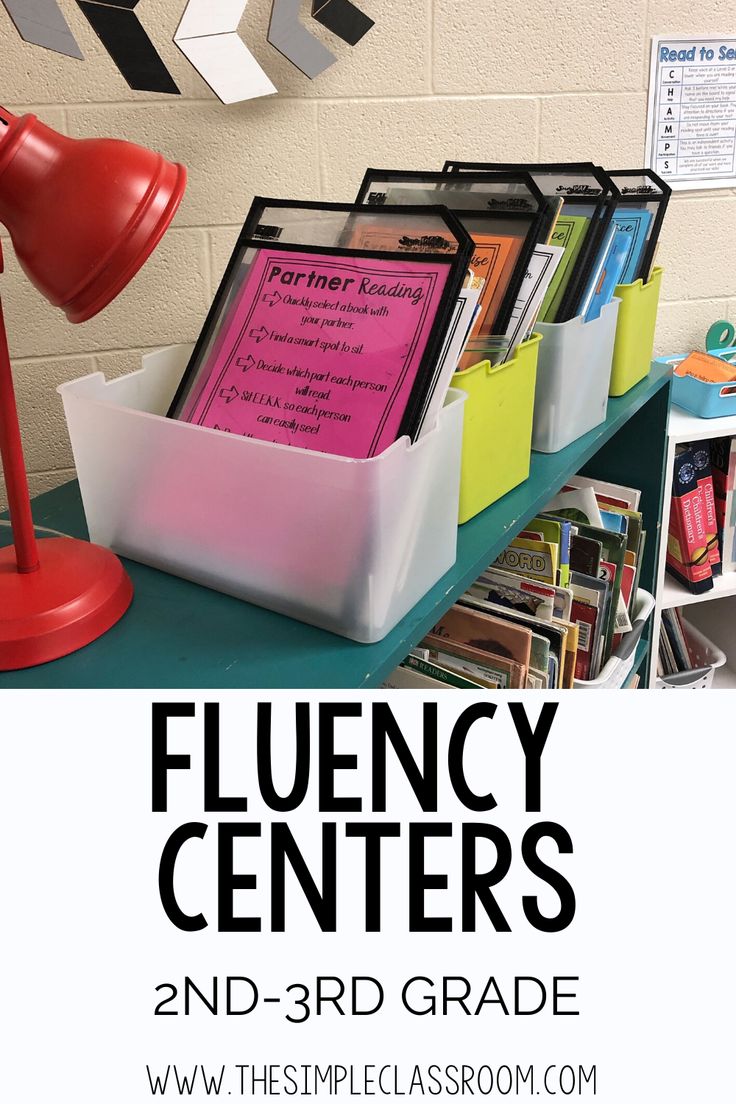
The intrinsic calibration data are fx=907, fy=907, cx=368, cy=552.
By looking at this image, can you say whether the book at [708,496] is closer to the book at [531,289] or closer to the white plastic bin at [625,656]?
the white plastic bin at [625,656]

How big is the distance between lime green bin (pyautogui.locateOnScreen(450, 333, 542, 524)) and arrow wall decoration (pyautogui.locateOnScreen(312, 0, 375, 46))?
2.26 feet

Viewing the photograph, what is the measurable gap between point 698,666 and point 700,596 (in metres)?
0.30

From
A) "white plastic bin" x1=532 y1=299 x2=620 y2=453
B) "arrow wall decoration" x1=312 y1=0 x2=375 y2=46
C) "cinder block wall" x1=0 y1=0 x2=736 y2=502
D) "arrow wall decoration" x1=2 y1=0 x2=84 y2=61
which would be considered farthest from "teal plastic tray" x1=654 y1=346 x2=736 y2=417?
"arrow wall decoration" x1=2 y1=0 x2=84 y2=61

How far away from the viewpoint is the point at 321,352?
2.83ft

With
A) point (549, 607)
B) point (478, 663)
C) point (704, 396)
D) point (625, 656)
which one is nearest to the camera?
point (478, 663)

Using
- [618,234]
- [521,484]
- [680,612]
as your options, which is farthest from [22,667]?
[680,612]

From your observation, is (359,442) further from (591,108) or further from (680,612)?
(680,612)

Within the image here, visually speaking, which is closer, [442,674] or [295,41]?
[442,674]

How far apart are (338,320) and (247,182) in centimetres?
71

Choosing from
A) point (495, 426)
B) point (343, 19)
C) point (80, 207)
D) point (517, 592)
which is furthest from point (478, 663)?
point (343, 19)

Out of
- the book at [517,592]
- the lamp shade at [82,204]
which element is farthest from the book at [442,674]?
the lamp shade at [82,204]

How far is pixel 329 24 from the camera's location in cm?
142

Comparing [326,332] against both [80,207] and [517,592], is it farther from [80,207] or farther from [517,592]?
[517,592]

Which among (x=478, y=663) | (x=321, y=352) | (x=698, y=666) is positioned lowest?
(x=698, y=666)
